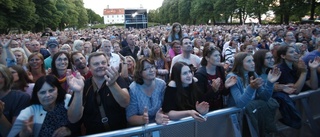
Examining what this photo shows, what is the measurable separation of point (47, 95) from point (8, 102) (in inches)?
23.6

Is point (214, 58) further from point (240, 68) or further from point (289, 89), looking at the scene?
point (289, 89)

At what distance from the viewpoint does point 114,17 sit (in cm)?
16038

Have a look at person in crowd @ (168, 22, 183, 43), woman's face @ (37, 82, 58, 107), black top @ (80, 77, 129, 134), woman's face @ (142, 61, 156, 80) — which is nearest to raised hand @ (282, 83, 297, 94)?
woman's face @ (142, 61, 156, 80)

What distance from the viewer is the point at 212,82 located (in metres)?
3.62

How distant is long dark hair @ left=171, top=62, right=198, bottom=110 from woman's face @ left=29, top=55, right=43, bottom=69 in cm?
255

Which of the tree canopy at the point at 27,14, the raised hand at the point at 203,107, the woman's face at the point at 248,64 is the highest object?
the tree canopy at the point at 27,14

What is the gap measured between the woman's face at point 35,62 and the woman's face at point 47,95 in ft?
5.72

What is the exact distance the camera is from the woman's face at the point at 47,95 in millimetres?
2649

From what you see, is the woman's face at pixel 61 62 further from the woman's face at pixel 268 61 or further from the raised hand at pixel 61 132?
the woman's face at pixel 268 61

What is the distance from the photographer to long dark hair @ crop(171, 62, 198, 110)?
3018 millimetres

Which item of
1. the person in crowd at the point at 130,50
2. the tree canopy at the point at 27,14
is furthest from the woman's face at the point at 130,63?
the tree canopy at the point at 27,14

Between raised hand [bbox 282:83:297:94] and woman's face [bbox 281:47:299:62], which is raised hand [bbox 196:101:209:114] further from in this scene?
woman's face [bbox 281:47:299:62]

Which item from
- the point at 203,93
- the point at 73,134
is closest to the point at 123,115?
the point at 73,134

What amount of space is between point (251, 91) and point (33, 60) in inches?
144
